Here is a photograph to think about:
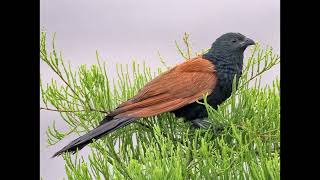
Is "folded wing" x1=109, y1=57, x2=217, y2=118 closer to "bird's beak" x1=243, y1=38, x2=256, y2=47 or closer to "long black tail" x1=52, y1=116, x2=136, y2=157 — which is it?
"long black tail" x1=52, y1=116, x2=136, y2=157

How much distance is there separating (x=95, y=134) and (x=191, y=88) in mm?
341

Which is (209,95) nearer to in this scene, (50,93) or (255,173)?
(255,173)

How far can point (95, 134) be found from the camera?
173 centimetres

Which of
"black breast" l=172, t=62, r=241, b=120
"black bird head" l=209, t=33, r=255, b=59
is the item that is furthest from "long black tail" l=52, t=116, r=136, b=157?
"black bird head" l=209, t=33, r=255, b=59

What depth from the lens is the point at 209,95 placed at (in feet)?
6.21

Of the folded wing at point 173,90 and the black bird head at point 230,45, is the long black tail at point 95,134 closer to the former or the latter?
the folded wing at point 173,90

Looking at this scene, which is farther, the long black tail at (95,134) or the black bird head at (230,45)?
the black bird head at (230,45)

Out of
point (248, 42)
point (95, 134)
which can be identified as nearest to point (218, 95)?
point (248, 42)

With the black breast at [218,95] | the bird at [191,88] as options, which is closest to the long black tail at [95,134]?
the bird at [191,88]

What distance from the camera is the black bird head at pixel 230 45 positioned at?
1.97 metres

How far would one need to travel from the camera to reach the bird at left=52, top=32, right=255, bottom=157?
179 centimetres
